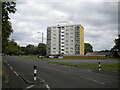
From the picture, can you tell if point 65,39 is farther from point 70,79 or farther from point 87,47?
point 70,79

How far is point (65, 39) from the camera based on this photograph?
10506cm

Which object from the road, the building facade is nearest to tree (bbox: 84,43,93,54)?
the building facade

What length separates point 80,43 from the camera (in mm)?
100312

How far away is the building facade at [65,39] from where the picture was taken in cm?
10119

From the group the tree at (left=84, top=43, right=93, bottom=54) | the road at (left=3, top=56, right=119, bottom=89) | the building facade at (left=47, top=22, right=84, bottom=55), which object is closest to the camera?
the road at (left=3, top=56, right=119, bottom=89)

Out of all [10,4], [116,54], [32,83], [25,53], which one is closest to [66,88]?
[32,83]

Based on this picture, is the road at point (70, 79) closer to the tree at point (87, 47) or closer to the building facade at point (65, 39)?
the building facade at point (65, 39)

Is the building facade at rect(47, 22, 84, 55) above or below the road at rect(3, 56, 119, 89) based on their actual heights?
above

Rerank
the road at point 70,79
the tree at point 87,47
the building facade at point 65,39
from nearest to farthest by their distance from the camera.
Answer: the road at point 70,79, the building facade at point 65,39, the tree at point 87,47

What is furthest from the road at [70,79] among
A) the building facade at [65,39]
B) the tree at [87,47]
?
the tree at [87,47]

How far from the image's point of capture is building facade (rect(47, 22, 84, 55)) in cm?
10119

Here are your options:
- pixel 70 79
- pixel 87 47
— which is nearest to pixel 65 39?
pixel 87 47

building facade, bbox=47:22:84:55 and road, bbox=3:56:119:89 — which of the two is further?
building facade, bbox=47:22:84:55

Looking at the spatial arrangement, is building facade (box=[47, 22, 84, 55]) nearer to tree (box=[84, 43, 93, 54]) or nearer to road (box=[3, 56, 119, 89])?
tree (box=[84, 43, 93, 54])
